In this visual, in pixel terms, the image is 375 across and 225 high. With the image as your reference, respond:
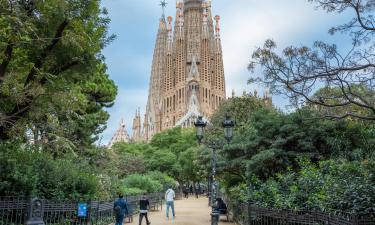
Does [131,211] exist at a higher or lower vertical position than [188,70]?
lower

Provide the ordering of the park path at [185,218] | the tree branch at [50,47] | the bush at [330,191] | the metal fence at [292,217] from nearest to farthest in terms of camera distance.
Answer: the metal fence at [292,217]
the bush at [330,191]
the tree branch at [50,47]
the park path at [185,218]

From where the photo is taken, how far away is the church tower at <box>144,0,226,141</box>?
91.0 metres

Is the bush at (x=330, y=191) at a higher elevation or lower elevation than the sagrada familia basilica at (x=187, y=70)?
lower

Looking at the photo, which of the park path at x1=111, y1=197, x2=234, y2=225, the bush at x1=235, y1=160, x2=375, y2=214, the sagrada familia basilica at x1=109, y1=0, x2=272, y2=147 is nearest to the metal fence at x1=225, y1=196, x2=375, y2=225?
the bush at x1=235, y1=160, x2=375, y2=214

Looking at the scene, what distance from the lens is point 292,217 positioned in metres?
8.66

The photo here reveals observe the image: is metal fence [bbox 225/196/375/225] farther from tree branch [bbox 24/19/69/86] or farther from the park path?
tree branch [bbox 24/19/69/86]

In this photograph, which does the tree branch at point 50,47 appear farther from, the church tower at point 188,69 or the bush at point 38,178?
the church tower at point 188,69

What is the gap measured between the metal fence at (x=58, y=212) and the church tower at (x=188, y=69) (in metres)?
74.4

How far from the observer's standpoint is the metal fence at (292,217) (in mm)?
6504

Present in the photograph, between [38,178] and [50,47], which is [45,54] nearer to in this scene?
[50,47]

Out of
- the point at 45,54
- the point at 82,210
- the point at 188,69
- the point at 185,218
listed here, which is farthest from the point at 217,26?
the point at 82,210

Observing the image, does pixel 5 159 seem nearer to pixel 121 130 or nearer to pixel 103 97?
pixel 103 97

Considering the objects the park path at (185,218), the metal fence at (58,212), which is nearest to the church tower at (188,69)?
the park path at (185,218)

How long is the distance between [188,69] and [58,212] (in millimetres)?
83756
